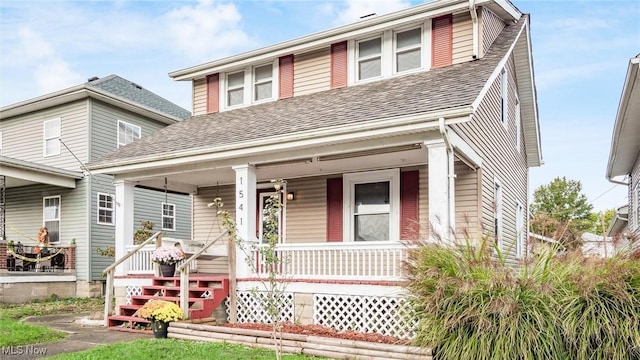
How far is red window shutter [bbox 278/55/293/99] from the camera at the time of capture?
1289cm

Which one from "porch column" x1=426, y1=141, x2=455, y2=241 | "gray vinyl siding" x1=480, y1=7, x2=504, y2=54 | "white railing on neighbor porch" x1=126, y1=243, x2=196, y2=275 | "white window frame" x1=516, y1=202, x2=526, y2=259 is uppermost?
"gray vinyl siding" x1=480, y1=7, x2=504, y2=54

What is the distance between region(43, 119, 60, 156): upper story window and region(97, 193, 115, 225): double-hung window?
218 centimetres

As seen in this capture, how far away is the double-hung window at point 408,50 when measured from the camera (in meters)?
11.3

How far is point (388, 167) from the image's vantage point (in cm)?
1107

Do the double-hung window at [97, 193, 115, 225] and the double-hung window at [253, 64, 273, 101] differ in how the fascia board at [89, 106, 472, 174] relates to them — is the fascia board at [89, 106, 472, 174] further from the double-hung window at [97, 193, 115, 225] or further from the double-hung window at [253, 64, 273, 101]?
the double-hung window at [97, 193, 115, 225]

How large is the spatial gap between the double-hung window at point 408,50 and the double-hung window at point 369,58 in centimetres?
42

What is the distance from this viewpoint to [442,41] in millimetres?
10969

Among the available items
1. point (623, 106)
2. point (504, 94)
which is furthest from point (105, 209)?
point (623, 106)

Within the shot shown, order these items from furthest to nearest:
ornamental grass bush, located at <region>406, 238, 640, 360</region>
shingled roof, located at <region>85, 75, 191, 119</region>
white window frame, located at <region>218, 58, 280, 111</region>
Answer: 1. shingled roof, located at <region>85, 75, 191, 119</region>
2. white window frame, located at <region>218, 58, 280, 111</region>
3. ornamental grass bush, located at <region>406, 238, 640, 360</region>

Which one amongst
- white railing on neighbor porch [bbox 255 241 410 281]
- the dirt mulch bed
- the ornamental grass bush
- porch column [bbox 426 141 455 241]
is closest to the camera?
the ornamental grass bush

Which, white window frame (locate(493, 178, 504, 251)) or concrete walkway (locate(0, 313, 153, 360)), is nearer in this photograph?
concrete walkway (locate(0, 313, 153, 360))

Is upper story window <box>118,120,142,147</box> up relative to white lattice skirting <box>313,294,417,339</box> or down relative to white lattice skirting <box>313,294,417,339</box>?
up

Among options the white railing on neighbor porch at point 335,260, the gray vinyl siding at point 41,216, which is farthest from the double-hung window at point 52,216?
the white railing on neighbor porch at point 335,260

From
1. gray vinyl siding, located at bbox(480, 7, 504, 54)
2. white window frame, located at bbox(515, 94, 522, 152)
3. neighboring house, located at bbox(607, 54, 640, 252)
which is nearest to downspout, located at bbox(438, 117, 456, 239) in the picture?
neighboring house, located at bbox(607, 54, 640, 252)
